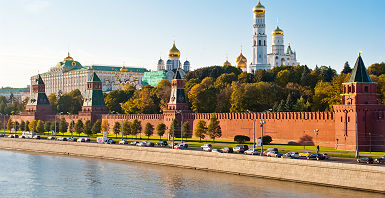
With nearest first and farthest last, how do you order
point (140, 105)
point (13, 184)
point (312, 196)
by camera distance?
point (312, 196) → point (13, 184) → point (140, 105)

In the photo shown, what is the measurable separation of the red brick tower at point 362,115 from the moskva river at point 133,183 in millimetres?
15085

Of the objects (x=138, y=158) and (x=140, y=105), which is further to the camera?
(x=140, y=105)

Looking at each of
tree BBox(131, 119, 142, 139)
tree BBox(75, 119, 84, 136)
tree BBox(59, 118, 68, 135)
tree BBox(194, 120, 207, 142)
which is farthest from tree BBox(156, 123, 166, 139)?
tree BBox(59, 118, 68, 135)

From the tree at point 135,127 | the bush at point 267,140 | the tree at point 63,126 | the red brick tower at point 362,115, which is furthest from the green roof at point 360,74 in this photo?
the tree at point 63,126

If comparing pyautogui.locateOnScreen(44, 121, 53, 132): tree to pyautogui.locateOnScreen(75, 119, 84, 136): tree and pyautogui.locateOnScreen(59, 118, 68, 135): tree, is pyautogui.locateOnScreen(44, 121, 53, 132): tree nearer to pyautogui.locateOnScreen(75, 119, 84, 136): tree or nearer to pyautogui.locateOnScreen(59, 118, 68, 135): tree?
pyautogui.locateOnScreen(59, 118, 68, 135): tree

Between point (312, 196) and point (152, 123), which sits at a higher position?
point (152, 123)

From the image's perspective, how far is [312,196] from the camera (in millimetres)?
41094

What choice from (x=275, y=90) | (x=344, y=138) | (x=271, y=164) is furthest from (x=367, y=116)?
(x=275, y=90)

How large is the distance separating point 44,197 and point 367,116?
33.2 metres

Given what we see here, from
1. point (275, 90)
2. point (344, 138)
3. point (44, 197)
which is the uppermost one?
point (275, 90)

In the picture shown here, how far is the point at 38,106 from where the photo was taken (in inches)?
4532

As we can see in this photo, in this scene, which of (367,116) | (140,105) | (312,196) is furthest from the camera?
(140,105)

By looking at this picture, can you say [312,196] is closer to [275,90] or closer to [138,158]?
[138,158]

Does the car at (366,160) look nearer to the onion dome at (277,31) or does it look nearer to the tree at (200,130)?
the tree at (200,130)
